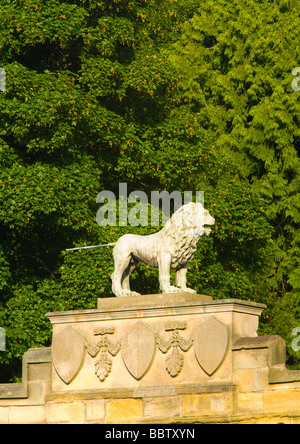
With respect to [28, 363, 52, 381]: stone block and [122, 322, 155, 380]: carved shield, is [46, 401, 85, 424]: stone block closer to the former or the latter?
[28, 363, 52, 381]: stone block

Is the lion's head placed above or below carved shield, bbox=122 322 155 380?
above

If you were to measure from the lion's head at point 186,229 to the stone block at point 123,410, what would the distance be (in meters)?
2.28

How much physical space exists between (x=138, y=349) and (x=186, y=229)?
201cm

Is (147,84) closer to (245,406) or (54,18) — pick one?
(54,18)

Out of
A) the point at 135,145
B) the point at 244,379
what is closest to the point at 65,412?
the point at 244,379

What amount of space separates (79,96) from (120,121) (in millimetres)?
1619

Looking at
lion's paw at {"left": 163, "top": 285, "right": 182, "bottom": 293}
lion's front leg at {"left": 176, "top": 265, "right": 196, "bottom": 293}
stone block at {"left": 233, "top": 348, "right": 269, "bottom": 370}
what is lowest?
stone block at {"left": 233, "top": 348, "right": 269, "bottom": 370}

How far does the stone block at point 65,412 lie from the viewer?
17750mm

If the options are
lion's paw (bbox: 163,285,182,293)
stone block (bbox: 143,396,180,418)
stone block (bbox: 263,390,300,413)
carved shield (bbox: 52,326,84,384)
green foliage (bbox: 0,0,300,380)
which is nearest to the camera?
stone block (bbox: 263,390,300,413)

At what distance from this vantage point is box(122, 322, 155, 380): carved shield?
56.6 ft

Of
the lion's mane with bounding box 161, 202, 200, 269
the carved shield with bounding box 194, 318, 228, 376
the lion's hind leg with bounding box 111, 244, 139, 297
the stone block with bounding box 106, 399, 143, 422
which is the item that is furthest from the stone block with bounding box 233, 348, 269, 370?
the lion's hind leg with bounding box 111, 244, 139, 297

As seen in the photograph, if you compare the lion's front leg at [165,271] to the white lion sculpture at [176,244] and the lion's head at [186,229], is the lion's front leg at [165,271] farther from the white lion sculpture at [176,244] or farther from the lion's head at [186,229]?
the lion's head at [186,229]

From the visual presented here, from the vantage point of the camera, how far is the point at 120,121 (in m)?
27.8

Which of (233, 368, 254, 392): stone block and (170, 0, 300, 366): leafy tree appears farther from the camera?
(170, 0, 300, 366): leafy tree
